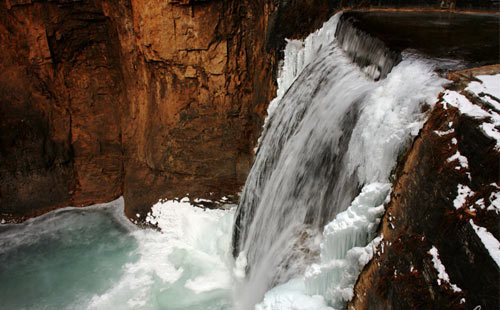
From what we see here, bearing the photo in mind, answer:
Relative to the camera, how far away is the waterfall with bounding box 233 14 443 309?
187 cm

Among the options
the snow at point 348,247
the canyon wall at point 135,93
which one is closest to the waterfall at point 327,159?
the snow at point 348,247

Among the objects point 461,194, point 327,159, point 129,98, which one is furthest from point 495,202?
point 129,98

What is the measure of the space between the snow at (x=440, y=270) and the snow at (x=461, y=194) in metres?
0.20

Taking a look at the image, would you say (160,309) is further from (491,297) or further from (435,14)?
(435,14)

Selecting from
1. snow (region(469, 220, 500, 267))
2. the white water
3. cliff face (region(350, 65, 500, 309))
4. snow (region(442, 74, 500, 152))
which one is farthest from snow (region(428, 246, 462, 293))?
the white water

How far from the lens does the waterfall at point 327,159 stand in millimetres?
1867

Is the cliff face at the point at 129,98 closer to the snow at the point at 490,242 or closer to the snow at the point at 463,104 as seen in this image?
the snow at the point at 463,104

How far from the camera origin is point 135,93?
542 cm

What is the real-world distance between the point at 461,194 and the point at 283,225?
1.80 metres

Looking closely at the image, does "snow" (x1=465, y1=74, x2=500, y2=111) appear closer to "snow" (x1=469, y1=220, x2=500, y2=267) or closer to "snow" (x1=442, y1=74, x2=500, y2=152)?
"snow" (x1=442, y1=74, x2=500, y2=152)

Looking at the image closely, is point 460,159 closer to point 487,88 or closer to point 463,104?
point 463,104

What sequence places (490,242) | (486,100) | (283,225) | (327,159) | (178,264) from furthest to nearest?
(178,264), (283,225), (327,159), (486,100), (490,242)

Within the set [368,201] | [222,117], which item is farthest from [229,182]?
[368,201]

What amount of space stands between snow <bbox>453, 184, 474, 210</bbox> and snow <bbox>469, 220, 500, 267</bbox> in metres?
0.11
